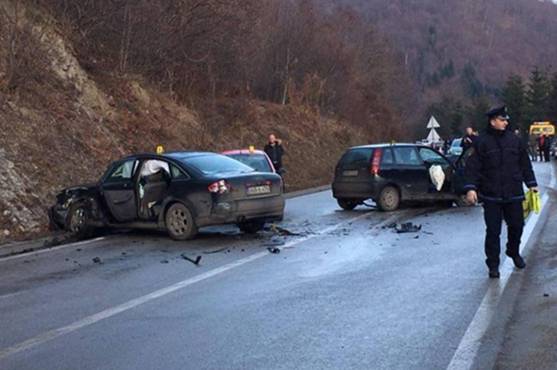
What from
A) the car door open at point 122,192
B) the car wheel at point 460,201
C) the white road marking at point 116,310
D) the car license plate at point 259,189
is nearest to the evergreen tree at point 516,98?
the car wheel at point 460,201

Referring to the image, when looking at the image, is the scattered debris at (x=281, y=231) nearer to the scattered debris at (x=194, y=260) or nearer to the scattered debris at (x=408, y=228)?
the scattered debris at (x=408, y=228)

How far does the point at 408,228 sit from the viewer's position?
44.4 feet

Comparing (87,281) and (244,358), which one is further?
(87,281)

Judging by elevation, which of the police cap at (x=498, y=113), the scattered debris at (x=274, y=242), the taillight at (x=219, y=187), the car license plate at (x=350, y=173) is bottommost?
the scattered debris at (x=274, y=242)

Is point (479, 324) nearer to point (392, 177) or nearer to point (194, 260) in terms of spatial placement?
point (194, 260)

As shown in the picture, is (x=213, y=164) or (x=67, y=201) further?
(x=67, y=201)

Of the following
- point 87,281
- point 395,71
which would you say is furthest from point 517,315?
point 395,71

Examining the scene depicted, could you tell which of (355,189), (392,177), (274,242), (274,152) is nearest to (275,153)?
(274,152)

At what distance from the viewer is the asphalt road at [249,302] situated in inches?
235

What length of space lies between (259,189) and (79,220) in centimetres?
348

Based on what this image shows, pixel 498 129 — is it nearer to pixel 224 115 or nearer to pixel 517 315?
pixel 517 315

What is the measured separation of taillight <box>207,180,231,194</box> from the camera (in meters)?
12.5

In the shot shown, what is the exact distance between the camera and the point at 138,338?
21.4 feet

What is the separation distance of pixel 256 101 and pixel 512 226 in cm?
3261
